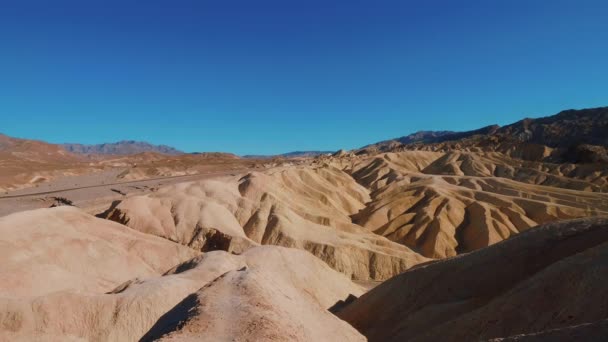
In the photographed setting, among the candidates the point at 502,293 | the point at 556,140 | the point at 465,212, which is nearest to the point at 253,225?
the point at 502,293

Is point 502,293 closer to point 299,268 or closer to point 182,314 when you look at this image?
point 182,314

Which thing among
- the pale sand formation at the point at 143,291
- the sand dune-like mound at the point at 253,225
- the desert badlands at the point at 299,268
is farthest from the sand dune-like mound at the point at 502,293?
the sand dune-like mound at the point at 253,225

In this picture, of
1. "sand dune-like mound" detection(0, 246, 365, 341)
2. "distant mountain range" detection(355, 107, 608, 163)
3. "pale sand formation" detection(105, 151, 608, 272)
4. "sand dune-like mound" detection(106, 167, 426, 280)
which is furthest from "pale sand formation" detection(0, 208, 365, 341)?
"distant mountain range" detection(355, 107, 608, 163)

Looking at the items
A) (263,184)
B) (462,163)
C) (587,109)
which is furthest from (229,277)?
(587,109)

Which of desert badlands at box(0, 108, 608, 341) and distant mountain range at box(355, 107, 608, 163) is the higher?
distant mountain range at box(355, 107, 608, 163)

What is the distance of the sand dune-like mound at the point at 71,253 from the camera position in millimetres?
20953

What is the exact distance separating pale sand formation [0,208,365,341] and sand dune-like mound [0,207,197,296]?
0.06m

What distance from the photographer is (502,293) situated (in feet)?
51.4

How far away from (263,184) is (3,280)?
3341 centimetres

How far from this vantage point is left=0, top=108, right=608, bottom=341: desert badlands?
13000 millimetres

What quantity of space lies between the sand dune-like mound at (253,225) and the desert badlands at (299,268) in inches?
6.6

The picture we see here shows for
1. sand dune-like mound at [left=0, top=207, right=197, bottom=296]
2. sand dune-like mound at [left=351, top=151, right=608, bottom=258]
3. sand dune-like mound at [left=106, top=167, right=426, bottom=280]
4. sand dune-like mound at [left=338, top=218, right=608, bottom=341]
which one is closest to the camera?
sand dune-like mound at [left=338, top=218, right=608, bottom=341]

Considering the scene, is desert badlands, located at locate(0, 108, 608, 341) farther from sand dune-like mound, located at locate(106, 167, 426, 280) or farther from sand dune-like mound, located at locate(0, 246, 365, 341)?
sand dune-like mound, located at locate(106, 167, 426, 280)

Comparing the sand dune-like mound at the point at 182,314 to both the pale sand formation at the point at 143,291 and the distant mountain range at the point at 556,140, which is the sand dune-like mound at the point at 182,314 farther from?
the distant mountain range at the point at 556,140
